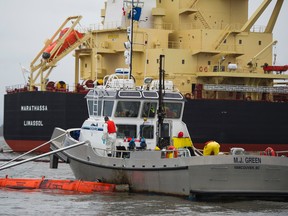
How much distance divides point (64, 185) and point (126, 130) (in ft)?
8.99

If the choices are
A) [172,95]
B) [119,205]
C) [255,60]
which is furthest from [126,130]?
[255,60]

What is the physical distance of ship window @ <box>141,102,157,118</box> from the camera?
33.2 meters

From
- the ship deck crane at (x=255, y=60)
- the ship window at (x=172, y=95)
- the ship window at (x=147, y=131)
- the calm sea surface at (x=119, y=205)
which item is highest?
the ship deck crane at (x=255, y=60)

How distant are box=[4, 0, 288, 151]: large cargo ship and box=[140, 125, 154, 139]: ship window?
21.2 m

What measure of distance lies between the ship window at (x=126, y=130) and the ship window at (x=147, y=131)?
0.76 ft

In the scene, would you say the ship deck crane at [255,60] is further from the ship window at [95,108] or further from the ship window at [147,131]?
Result: the ship window at [147,131]

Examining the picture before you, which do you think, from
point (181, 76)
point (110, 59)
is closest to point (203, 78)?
point (181, 76)

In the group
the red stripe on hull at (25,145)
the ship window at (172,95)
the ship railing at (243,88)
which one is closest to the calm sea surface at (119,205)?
the ship window at (172,95)

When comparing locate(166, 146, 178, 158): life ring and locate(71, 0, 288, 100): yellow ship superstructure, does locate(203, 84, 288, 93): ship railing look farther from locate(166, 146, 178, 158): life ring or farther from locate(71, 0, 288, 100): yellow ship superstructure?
locate(166, 146, 178, 158): life ring

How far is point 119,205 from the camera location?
2944 cm

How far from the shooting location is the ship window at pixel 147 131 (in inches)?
1305

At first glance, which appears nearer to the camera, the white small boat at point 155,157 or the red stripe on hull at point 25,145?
the white small boat at point 155,157

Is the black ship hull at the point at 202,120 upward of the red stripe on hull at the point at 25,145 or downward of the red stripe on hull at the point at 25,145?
upward

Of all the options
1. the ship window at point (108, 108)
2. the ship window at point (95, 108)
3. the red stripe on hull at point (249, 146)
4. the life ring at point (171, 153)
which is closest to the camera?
the life ring at point (171, 153)
